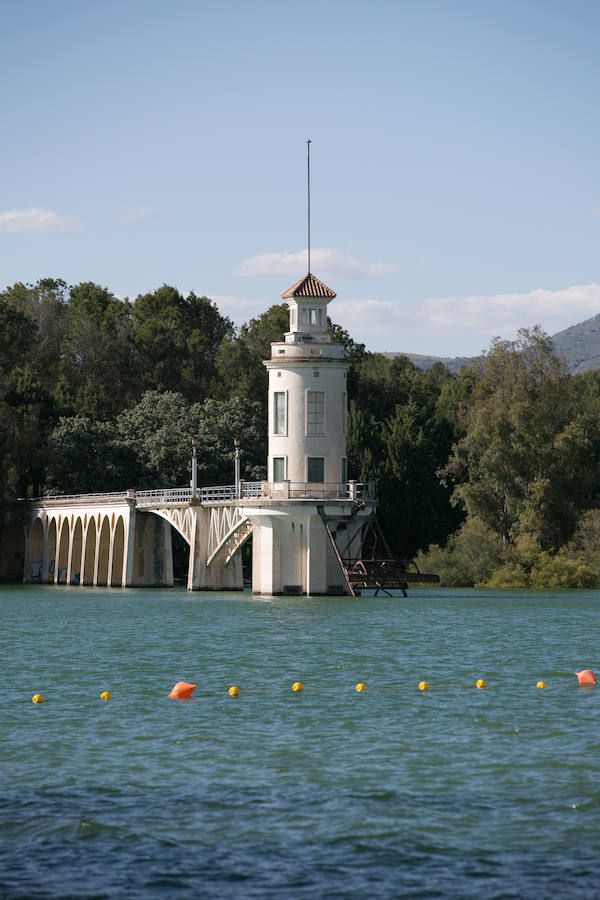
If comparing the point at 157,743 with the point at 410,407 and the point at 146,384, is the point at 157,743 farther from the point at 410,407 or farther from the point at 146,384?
the point at 146,384

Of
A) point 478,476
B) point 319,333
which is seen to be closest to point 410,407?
point 478,476

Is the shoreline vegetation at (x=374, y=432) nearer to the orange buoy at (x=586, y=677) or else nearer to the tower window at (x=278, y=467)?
the tower window at (x=278, y=467)

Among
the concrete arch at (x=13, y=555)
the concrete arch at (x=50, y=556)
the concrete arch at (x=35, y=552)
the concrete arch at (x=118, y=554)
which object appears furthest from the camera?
the concrete arch at (x=13, y=555)

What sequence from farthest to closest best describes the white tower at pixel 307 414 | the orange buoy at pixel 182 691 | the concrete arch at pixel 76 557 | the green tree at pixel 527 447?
1. the concrete arch at pixel 76 557
2. the green tree at pixel 527 447
3. the white tower at pixel 307 414
4. the orange buoy at pixel 182 691

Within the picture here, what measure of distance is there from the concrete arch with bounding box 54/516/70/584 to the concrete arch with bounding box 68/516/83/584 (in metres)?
0.74

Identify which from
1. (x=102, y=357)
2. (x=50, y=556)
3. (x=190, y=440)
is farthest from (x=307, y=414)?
(x=102, y=357)

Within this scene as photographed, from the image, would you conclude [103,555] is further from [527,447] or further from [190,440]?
[527,447]

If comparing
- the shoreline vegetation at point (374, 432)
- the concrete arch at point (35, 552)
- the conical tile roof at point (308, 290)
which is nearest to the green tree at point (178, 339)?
the shoreline vegetation at point (374, 432)

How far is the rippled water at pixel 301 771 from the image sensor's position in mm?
19844

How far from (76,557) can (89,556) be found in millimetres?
2898

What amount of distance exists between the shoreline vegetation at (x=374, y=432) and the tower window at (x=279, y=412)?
77.4ft

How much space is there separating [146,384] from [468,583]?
57855 mm

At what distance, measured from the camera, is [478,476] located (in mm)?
105312

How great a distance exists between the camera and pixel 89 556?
112 m
